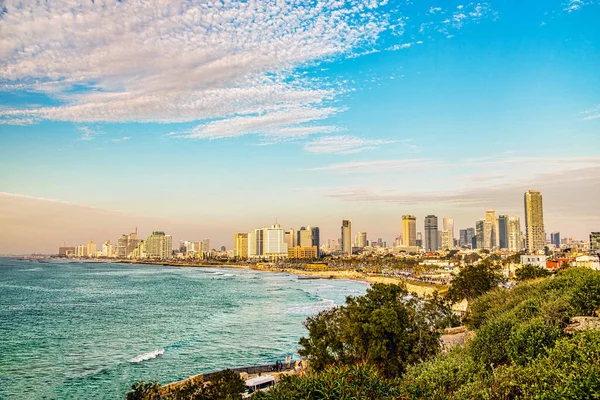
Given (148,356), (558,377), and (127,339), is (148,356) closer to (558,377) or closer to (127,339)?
(127,339)

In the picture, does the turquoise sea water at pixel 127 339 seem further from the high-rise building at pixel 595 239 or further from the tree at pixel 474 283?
the high-rise building at pixel 595 239

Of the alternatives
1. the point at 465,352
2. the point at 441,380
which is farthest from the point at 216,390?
the point at 441,380

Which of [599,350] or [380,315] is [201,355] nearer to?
Result: [380,315]

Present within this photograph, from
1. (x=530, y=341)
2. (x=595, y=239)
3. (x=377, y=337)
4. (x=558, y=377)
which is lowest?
(x=595, y=239)

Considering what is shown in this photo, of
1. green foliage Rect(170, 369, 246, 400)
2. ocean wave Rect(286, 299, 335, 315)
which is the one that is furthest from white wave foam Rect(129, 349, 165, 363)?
ocean wave Rect(286, 299, 335, 315)

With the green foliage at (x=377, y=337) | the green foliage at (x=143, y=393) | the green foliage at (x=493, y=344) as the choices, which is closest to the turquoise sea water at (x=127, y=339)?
the green foliage at (x=143, y=393)

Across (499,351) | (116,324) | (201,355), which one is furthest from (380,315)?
(116,324)

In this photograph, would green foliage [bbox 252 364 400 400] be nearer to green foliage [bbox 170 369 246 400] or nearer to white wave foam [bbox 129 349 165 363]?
green foliage [bbox 170 369 246 400]
